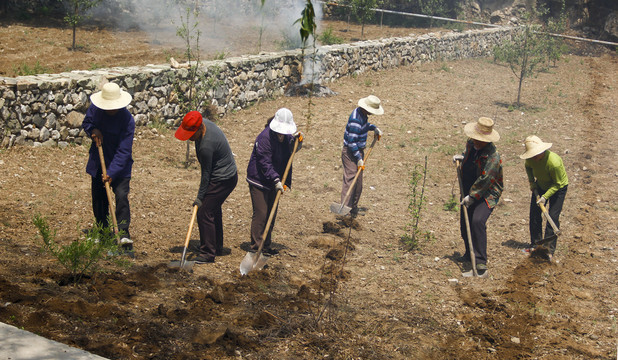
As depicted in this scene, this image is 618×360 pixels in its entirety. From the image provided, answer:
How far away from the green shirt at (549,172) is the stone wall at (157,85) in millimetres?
6464

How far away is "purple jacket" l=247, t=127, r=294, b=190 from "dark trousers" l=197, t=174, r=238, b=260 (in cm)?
27

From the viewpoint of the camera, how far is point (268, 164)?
6.12 metres

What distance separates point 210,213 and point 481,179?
2911 millimetres

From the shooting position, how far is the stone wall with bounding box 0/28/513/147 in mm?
8289

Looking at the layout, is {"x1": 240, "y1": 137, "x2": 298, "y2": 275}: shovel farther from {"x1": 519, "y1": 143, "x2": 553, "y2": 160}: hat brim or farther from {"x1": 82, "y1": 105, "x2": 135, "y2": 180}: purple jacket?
{"x1": 519, "y1": 143, "x2": 553, "y2": 160}: hat brim

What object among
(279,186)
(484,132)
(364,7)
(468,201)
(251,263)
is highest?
(364,7)

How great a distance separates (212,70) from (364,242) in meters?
5.64

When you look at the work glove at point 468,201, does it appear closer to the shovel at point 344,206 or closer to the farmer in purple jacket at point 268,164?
the shovel at point 344,206

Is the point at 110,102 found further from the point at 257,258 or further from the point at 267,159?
the point at 257,258

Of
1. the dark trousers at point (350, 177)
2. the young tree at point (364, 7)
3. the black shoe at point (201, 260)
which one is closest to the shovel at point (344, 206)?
the dark trousers at point (350, 177)

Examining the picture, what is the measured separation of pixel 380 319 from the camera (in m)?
5.06

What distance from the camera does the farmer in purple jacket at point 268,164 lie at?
6070mm

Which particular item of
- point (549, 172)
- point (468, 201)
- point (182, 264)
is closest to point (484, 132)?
point (468, 201)

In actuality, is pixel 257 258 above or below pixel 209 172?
below
